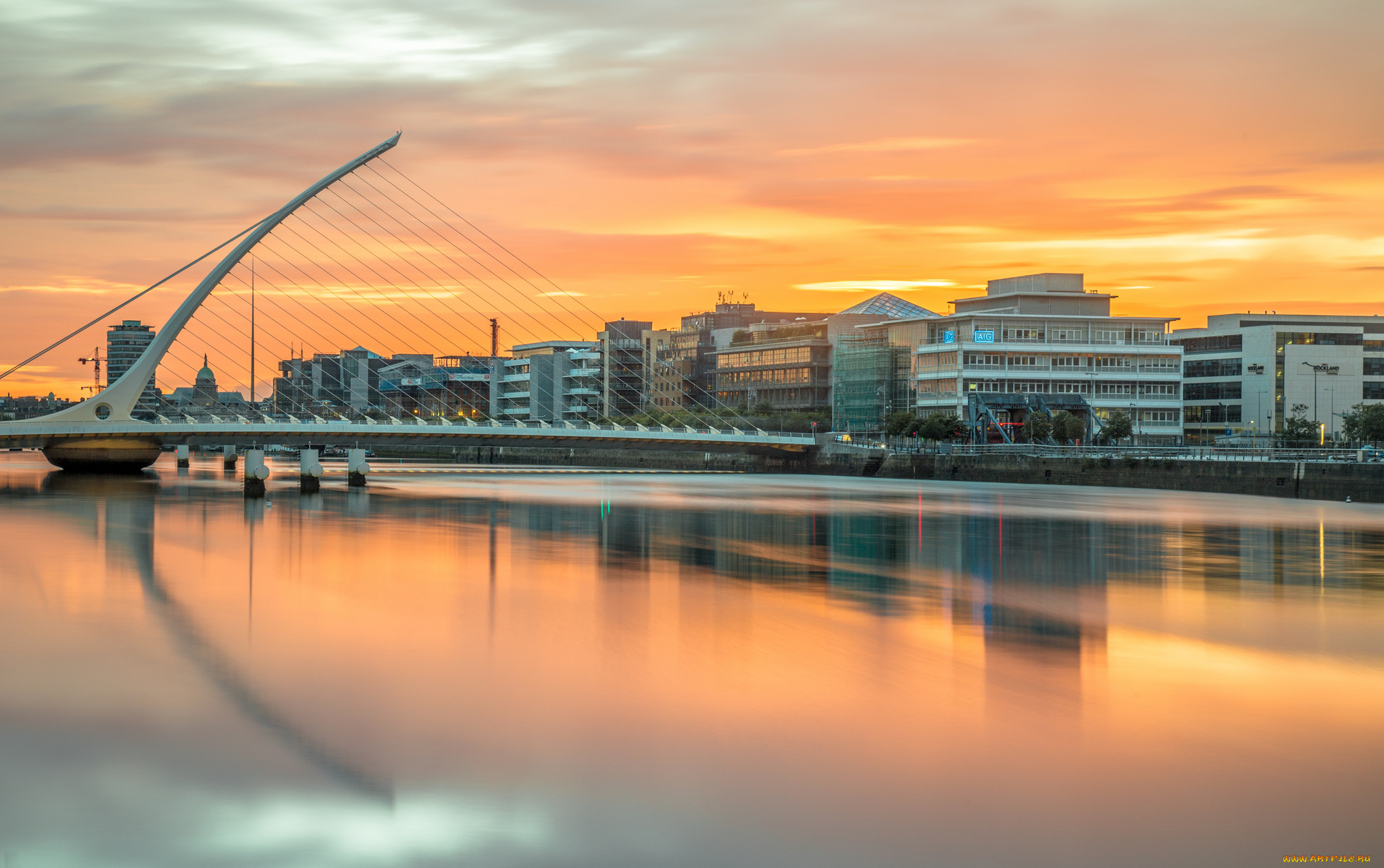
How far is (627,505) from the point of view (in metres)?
42.7

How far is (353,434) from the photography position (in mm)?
56250

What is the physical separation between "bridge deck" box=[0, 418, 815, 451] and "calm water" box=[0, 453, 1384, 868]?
32.0m

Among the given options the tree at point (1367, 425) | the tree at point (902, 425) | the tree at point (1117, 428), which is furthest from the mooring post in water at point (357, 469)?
the tree at point (1367, 425)

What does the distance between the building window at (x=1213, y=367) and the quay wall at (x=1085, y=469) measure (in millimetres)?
32462

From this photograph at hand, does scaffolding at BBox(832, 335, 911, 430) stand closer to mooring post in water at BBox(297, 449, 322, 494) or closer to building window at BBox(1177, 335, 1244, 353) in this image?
building window at BBox(1177, 335, 1244, 353)

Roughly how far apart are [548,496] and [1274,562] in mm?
29903

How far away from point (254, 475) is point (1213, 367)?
74.6 meters

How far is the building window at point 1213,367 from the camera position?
94938 mm

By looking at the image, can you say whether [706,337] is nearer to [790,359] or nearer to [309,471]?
[790,359]

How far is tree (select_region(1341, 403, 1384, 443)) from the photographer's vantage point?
229 feet

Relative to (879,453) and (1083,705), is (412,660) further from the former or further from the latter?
(879,453)

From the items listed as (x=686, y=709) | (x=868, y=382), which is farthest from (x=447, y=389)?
(x=686, y=709)

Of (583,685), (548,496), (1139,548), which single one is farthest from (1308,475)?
(583,685)

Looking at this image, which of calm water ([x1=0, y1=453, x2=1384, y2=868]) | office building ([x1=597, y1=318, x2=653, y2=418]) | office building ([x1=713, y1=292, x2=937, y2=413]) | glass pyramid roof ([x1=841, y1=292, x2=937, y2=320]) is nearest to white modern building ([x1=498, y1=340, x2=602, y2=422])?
office building ([x1=597, y1=318, x2=653, y2=418])
